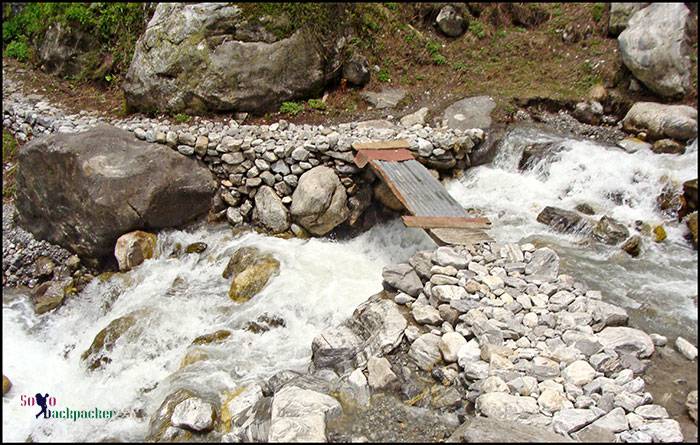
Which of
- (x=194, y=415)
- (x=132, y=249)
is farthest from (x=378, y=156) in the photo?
(x=194, y=415)

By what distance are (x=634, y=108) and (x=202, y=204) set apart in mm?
7213

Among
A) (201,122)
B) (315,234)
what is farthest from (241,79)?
(315,234)

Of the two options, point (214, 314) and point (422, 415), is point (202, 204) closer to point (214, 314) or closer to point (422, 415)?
point (214, 314)

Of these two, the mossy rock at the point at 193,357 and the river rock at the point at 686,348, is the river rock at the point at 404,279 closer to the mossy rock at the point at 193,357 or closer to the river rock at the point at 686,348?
the mossy rock at the point at 193,357

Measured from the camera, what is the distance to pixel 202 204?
786 cm

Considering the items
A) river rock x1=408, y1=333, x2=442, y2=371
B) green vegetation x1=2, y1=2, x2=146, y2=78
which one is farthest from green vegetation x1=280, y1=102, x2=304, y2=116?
river rock x1=408, y1=333, x2=442, y2=371

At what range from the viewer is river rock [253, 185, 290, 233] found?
24.8 feet

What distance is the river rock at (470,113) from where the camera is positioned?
9.13m

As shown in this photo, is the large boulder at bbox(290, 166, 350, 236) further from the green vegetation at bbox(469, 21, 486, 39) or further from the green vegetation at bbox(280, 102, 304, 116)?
the green vegetation at bbox(469, 21, 486, 39)

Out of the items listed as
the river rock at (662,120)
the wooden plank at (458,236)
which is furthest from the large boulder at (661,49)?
the wooden plank at (458,236)

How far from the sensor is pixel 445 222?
6621 mm

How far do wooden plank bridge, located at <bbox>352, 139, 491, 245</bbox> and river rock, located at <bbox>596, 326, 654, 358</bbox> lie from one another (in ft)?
6.34

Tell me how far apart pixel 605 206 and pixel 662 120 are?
6.82 feet

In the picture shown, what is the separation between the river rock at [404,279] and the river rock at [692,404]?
8.24ft
